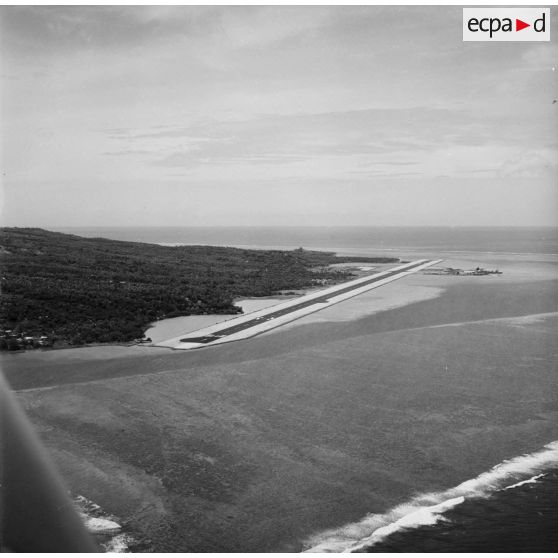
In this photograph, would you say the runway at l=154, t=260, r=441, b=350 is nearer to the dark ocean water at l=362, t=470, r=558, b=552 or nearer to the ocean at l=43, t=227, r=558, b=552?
the ocean at l=43, t=227, r=558, b=552

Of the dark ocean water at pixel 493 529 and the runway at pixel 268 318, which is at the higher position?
the runway at pixel 268 318

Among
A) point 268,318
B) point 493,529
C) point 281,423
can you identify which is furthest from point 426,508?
point 268,318

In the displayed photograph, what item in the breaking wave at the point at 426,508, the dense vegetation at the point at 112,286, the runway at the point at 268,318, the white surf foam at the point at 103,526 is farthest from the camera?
the dense vegetation at the point at 112,286

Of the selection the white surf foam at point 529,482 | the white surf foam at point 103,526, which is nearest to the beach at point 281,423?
the white surf foam at point 103,526

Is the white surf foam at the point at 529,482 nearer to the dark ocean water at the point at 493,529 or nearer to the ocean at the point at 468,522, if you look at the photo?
the ocean at the point at 468,522

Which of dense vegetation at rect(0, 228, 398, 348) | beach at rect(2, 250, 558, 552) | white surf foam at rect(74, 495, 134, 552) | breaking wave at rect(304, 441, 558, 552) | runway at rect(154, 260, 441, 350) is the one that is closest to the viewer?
white surf foam at rect(74, 495, 134, 552)

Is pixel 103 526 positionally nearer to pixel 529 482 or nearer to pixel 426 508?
pixel 426 508

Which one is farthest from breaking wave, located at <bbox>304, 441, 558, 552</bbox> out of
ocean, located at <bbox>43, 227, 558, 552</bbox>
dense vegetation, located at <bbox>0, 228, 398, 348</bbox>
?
dense vegetation, located at <bbox>0, 228, 398, 348</bbox>
